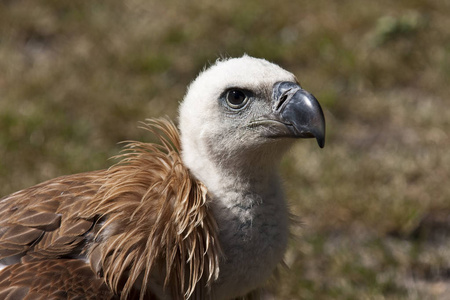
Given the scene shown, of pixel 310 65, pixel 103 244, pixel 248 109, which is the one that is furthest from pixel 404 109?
pixel 103 244

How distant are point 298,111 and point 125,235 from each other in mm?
830

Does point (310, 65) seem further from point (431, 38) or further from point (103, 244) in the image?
point (103, 244)

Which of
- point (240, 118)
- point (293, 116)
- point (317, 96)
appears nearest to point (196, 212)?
point (240, 118)

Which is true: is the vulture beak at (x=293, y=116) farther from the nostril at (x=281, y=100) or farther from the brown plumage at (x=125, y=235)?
the brown plumage at (x=125, y=235)

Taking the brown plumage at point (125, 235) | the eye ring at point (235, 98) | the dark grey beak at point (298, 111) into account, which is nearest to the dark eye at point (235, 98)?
the eye ring at point (235, 98)

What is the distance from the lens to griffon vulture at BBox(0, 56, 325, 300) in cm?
278

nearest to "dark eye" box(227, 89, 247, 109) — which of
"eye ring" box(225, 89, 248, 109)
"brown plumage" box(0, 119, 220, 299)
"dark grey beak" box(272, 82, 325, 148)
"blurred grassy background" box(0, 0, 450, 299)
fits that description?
"eye ring" box(225, 89, 248, 109)

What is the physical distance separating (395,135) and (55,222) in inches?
133

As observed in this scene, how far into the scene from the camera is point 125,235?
9.21 ft

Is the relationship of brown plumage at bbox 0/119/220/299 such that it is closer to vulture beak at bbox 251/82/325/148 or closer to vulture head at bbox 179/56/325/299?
vulture head at bbox 179/56/325/299

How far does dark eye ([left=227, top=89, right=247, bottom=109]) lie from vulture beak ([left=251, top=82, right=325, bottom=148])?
93mm

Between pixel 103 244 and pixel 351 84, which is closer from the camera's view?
pixel 103 244

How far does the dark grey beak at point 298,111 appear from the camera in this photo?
109 inches

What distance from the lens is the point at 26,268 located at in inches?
108
